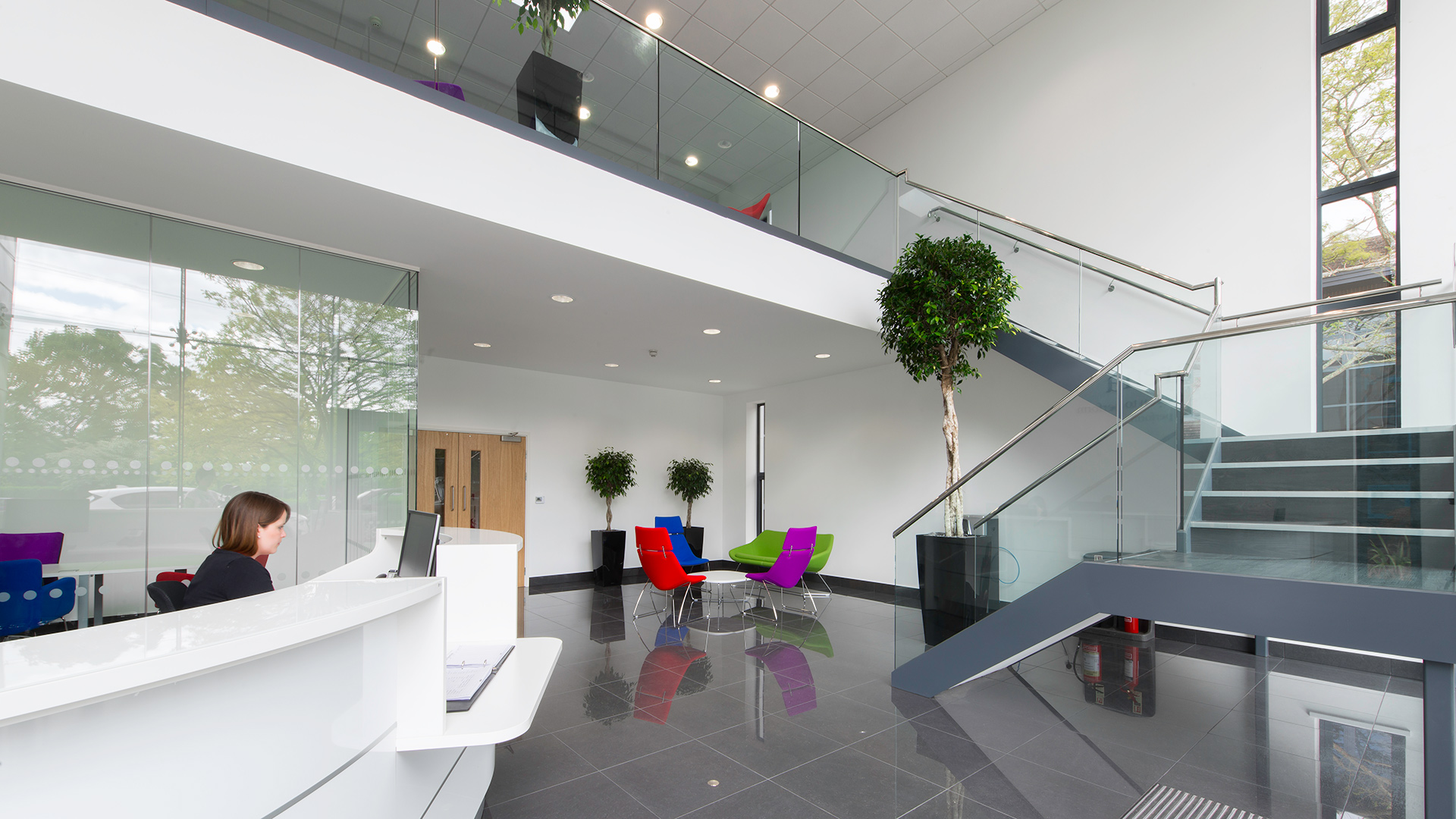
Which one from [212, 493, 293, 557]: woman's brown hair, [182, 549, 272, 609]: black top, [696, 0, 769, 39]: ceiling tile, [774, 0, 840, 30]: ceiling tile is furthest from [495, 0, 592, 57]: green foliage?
[774, 0, 840, 30]: ceiling tile

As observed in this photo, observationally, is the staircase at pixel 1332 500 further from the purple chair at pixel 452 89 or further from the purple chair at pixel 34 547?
the purple chair at pixel 34 547

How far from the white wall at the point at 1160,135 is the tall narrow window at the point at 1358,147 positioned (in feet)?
0.37

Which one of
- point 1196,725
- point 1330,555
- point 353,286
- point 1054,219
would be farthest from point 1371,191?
point 353,286

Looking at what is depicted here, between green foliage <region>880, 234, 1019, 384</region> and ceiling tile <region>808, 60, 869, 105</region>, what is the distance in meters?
3.96

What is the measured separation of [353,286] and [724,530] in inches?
292

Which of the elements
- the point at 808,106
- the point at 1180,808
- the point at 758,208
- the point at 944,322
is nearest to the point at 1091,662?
the point at 1180,808

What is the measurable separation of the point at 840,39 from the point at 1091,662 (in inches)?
282

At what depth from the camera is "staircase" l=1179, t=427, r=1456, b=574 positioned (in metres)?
2.65

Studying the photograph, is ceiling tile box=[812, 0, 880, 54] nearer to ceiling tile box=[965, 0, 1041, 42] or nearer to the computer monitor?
ceiling tile box=[965, 0, 1041, 42]

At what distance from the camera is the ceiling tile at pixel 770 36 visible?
24.5 feet

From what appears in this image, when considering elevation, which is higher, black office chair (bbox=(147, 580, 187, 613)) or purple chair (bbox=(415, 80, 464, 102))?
purple chair (bbox=(415, 80, 464, 102))

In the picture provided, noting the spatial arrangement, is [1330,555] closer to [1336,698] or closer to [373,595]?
[1336,698]

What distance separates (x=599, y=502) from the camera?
Answer: 975 centimetres

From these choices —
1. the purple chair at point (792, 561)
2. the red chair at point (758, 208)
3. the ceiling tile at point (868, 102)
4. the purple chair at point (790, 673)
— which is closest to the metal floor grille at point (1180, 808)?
the purple chair at point (790, 673)
